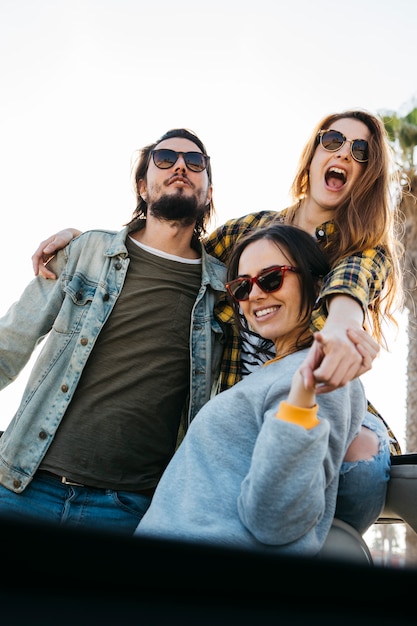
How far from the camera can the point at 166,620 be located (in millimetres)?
536

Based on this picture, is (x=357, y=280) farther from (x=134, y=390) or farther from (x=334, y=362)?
(x=134, y=390)

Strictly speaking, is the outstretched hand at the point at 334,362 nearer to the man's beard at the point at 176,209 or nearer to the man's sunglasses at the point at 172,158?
the man's beard at the point at 176,209

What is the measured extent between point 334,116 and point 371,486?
1.98m

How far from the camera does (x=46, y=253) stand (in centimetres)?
336

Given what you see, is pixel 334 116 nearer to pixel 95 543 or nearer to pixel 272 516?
pixel 272 516

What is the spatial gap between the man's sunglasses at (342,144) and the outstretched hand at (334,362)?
1.52 meters

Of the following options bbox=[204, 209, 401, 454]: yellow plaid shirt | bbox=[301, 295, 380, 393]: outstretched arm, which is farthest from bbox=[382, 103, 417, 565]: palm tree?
bbox=[301, 295, 380, 393]: outstretched arm

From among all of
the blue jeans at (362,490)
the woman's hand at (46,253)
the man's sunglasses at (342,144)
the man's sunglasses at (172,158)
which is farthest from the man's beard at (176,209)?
the blue jeans at (362,490)

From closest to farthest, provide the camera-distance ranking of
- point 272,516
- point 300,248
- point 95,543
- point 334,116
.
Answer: point 95,543
point 272,516
point 300,248
point 334,116

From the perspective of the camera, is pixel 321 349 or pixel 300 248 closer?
pixel 321 349

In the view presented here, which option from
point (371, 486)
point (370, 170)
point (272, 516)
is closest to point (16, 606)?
point (272, 516)

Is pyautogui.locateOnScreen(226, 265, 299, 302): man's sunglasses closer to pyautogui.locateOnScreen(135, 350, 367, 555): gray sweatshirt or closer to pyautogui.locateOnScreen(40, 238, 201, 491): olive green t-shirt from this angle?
pyautogui.locateOnScreen(135, 350, 367, 555): gray sweatshirt

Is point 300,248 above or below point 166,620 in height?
above

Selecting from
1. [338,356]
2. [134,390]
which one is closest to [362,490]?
[338,356]
